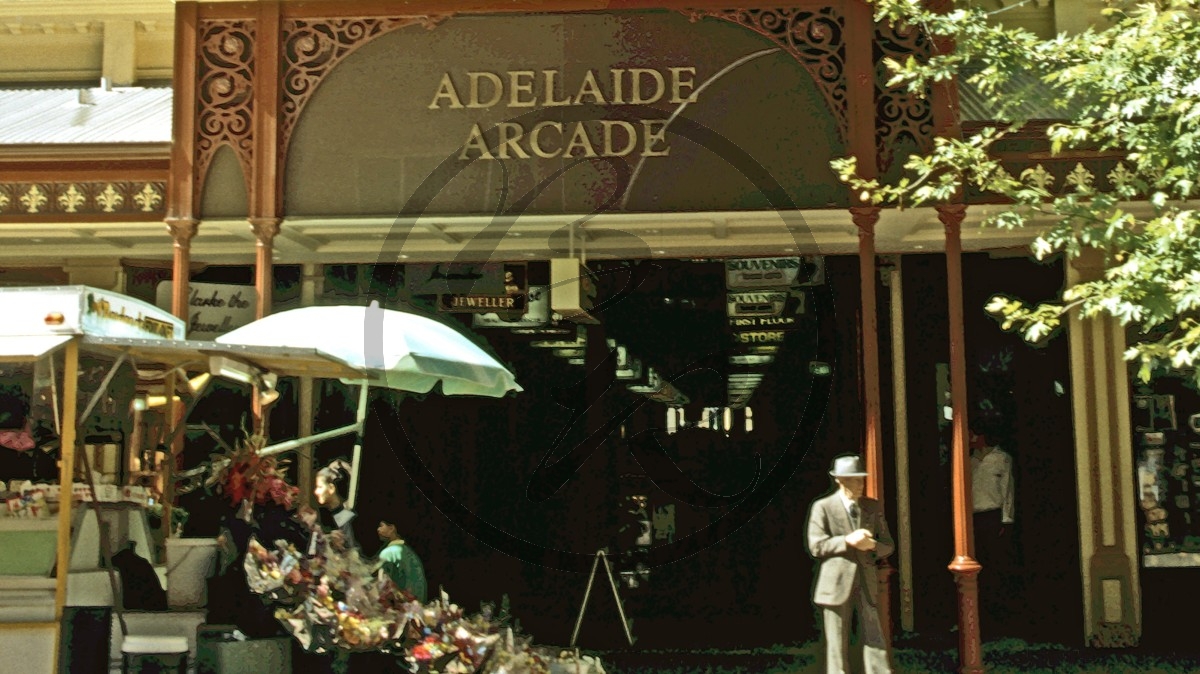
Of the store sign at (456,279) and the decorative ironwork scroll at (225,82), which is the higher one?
the decorative ironwork scroll at (225,82)

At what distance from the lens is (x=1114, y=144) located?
30.2ft

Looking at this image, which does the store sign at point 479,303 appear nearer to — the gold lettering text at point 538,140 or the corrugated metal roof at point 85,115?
the gold lettering text at point 538,140

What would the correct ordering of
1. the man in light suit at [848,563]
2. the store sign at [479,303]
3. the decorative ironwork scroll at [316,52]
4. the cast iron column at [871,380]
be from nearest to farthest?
the man in light suit at [848,563]
the cast iron column at [871,380]
the decorative ironwork scroll at [316,52]
the store sign at [479,303]

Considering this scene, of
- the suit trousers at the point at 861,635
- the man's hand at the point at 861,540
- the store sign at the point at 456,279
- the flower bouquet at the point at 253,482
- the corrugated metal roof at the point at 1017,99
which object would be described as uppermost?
the corrugated metal roof at the point at 1017,99

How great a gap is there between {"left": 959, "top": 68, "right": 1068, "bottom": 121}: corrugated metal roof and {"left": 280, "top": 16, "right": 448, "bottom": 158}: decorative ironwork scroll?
4.44 metres

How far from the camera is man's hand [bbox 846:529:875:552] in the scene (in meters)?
9.47

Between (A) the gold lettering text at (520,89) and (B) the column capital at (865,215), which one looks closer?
(B) the column capital at (865,215)

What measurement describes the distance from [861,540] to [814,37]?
407cm

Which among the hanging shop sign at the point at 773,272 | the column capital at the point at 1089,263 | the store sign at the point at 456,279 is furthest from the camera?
the hanging shop sign at the point at 773,272

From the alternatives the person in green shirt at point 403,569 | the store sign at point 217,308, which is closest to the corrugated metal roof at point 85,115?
the store sign at point 217,308

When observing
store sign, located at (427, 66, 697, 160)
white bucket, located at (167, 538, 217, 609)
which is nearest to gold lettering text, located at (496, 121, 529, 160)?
store sign, located at (427, 66, 697, 160)

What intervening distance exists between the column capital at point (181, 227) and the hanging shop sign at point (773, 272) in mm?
5385

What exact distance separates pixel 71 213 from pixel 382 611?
15.5 feet

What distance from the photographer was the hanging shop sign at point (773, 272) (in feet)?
45.4
